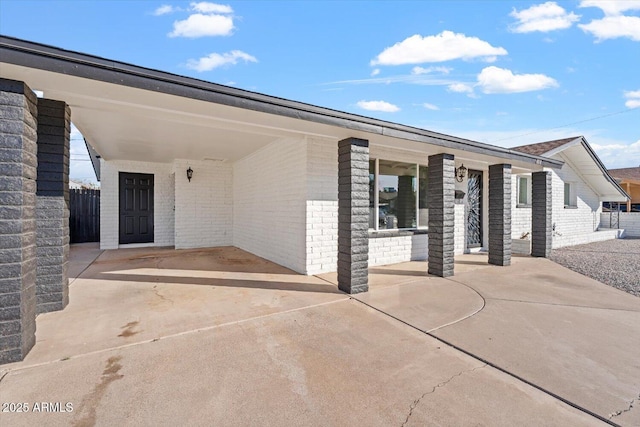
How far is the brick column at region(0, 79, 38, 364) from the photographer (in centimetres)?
238

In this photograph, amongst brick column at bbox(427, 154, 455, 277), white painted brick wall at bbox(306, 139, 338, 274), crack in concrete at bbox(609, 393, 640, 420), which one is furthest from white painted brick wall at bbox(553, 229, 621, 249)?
crack in concrete at bbox(609, 393, 640, 420)

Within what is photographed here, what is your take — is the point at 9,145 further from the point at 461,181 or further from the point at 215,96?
the point at 461,181

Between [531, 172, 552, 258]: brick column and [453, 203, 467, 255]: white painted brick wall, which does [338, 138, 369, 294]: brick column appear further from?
[531, 172, 552, 258]: brick column

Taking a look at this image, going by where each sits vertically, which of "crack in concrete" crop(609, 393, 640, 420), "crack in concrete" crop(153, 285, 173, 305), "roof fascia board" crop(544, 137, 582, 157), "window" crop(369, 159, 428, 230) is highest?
"roof fascia board" crop(544, 137, 582, 157)

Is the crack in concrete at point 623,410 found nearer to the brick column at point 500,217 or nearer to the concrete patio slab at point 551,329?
the concrete patio slab at point 551,329

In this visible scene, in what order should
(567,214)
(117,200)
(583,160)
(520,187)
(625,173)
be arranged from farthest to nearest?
1. (625,173)
2. (567,214)
3. (583,160)
4. (520,187)
5. (117,200)

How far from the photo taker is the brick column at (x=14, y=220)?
7.80 feet

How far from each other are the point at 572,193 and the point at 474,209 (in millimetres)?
6362

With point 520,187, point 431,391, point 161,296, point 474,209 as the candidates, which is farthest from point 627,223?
point 161,296

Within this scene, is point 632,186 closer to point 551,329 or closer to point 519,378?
point 551,329

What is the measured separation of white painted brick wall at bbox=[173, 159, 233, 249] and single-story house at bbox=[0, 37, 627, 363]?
34 mm

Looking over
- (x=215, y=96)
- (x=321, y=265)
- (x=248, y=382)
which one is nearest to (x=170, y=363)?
(x=248, y=382)

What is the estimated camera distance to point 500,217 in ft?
22.1

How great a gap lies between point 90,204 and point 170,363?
10.9 meters
